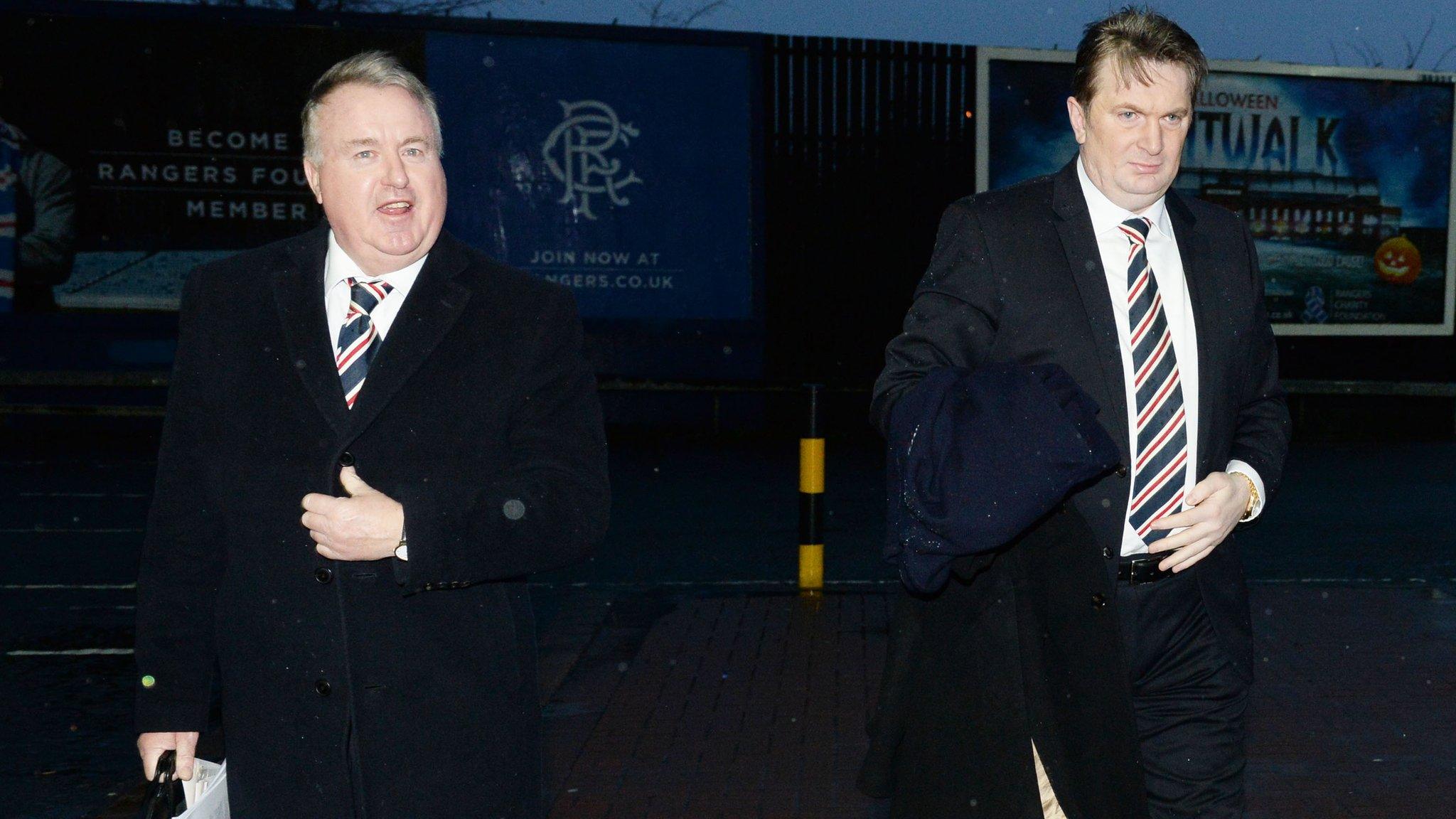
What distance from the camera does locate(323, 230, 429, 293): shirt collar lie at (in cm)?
267

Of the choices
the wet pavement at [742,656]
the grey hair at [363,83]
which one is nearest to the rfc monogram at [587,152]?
the wet pavement at [742,656]

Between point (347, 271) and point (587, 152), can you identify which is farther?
point (587, 152)

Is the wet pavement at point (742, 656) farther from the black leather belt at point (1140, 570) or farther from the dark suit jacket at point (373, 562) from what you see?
the dark suit jacket at point (373, 562)

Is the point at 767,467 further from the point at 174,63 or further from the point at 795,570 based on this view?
the point at 174,63

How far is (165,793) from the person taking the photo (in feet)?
8.58

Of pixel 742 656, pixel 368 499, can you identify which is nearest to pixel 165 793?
pixel 368 499

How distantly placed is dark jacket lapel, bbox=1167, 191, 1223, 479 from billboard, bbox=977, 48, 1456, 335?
49.3ft

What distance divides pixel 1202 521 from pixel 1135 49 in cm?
92

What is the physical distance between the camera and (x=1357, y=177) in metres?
19.3

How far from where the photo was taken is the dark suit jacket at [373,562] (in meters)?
2.51

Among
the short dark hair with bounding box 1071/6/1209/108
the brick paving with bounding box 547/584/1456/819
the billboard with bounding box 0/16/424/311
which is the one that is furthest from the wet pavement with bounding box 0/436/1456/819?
the billboard with bounding box 0/16/424/311

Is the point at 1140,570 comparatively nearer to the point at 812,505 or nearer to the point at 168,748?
the point at 168,748

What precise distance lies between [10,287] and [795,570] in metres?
11.0

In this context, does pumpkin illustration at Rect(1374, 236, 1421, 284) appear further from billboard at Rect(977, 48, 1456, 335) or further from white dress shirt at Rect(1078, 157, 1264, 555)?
white dress shirt at Rect(1078, 157, 1264, 555)
